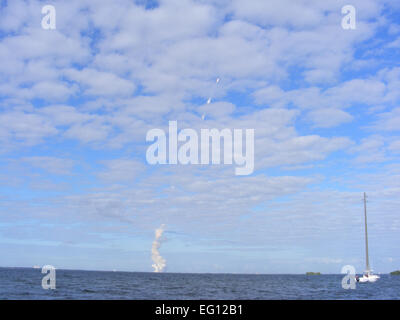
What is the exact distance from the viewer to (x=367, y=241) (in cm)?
11400

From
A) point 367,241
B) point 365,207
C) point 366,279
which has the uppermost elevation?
point 365,207
